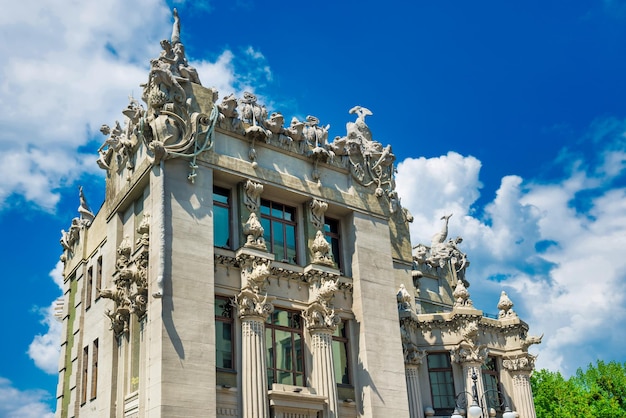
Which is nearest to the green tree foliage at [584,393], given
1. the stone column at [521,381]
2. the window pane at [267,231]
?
the stone column at [521,381]

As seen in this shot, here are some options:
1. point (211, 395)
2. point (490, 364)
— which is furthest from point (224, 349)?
point (490, 364)

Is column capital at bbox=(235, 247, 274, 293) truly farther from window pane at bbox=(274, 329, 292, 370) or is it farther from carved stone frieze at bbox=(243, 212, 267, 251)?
window pane at bbox=(274, 329, 292, 370)

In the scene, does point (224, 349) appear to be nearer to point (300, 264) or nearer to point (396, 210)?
point (300, 264)

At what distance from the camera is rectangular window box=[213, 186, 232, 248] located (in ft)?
90.4

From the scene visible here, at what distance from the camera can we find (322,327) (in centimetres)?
2789

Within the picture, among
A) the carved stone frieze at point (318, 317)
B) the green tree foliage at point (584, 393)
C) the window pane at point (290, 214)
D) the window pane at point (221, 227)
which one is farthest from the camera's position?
the green tree foliage at point (584, 393)

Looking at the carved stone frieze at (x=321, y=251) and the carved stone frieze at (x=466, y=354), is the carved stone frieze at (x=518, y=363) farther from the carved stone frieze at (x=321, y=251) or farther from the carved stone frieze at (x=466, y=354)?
the carved stone frieze at (x=321, y=251)

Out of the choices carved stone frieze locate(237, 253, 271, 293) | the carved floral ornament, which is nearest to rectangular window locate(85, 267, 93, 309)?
the carved floral ornament

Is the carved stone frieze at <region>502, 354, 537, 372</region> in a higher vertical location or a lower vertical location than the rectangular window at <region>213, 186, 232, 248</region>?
lower

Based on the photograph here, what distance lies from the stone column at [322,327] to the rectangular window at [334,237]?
2091mm

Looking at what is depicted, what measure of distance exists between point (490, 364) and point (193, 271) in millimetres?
15920

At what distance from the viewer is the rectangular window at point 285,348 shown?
26.9 meters

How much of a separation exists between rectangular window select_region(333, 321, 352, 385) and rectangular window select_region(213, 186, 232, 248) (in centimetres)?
576

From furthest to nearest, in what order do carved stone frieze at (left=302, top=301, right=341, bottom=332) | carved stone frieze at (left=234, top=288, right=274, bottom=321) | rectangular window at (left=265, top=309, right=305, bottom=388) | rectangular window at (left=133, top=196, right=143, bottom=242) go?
rectangular window at (left=133, top=196, right=143, bottom=242) → carved stone frieze at (left=302, top=301, right=341, bottom=332) → rectangular window at (left=265, top=309, right=305, bottom=388) → carved stone frieze at (left=234, top=288, right=274, bottom=321)
